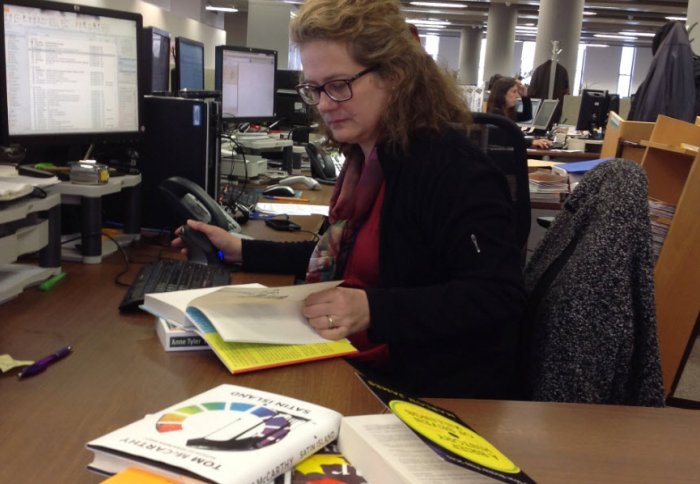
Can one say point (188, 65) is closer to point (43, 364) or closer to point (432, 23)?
point (43, 364)

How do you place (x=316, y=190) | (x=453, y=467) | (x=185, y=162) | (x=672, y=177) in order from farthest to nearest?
(x=672, y=177)
(x=316, y=190)
(x=185, y=162)
(x=453, y=467)

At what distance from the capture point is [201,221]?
1.63 metres

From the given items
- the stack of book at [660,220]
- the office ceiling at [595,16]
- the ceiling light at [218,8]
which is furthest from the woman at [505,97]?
the ceiling light at [218,8]

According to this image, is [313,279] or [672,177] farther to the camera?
[672,177]

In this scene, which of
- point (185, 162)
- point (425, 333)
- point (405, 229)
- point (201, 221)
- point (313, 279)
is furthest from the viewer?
point (185, 162)

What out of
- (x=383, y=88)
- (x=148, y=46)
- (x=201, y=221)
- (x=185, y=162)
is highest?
(x=148, y=46)

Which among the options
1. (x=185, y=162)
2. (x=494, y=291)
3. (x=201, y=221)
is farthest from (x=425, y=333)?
(x=185, y=162)

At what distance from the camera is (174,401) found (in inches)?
33.5

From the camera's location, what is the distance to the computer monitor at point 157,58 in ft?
8.00

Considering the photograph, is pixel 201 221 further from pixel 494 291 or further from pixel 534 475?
pixel 534 475

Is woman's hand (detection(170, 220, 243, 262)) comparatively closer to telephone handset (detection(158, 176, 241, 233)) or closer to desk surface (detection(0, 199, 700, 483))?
telephone handset (detection(158, 176, 241, 233))

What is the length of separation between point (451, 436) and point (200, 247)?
38.8 inches

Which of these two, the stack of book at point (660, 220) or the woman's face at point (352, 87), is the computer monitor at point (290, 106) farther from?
the woman's face at point (352, 87)

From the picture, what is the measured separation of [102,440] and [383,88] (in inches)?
33.7
